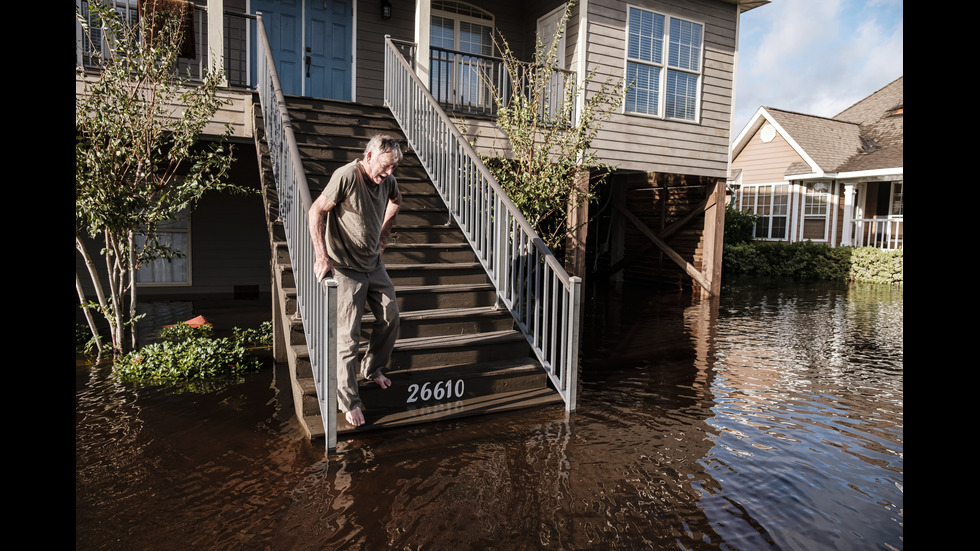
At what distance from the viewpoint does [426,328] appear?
5016 mm

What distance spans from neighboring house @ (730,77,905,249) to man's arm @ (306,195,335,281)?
17.6 metres

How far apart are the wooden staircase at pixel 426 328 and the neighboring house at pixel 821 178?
15.6 meters

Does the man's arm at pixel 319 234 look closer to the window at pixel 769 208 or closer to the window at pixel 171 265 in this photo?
the window at pixel 171 265

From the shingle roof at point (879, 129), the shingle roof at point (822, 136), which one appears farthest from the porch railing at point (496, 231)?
the shingle roof at point (822, 136)

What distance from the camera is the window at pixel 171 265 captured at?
10.3 metres

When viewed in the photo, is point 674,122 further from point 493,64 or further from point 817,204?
point 817,204

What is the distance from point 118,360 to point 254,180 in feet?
18.5

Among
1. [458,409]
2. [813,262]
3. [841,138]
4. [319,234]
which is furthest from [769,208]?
[319,234]

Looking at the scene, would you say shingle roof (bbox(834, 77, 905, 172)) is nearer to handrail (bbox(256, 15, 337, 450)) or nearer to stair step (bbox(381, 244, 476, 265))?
stair step (bbox(381, 244, 476, 265))

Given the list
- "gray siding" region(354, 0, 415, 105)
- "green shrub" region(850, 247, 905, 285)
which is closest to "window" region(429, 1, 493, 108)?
"gray siding" region(354, 0, 415, 105)

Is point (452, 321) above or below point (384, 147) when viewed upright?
below

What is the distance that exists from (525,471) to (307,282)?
194 centimetres

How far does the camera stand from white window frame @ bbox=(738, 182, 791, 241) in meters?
19.8

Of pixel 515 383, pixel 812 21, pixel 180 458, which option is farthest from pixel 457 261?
pixel 812 21
